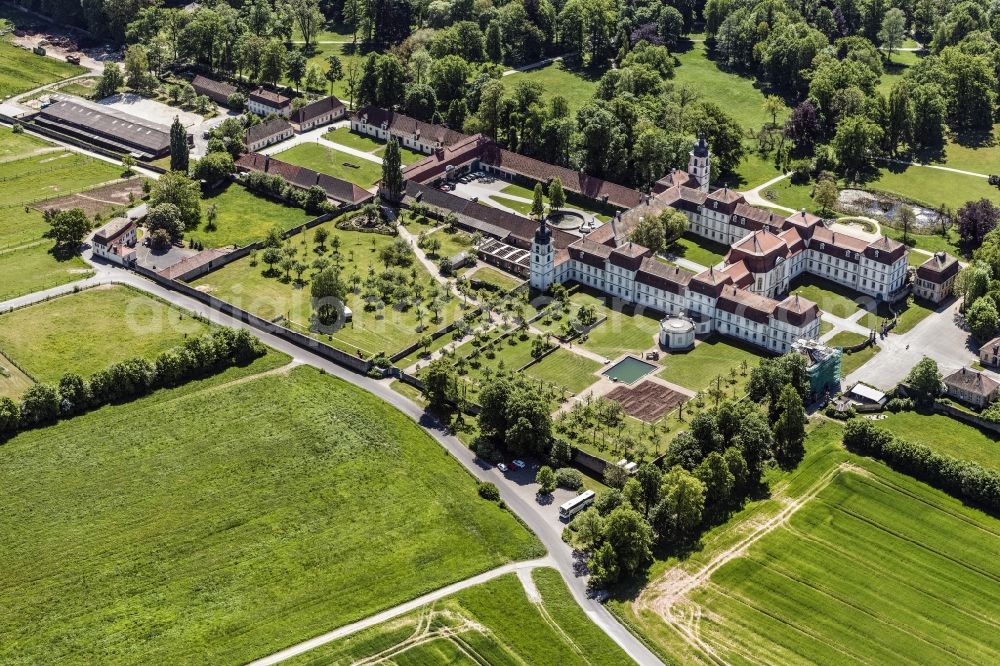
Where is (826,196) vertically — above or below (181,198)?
above

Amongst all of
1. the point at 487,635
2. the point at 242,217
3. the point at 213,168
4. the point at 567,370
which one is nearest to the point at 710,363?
the point at 567,370

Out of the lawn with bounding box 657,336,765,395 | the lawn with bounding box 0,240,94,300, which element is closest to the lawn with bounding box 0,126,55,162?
Answer: the lawn with bounding box 0,240,94,300

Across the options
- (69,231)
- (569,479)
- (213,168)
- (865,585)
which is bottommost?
(865,585)

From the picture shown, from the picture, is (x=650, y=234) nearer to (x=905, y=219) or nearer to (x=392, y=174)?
(x=905, y=219)

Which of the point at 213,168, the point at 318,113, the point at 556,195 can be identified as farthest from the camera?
the point at 318,113

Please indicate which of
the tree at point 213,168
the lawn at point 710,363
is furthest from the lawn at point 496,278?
Answer: the tree at point 213,168

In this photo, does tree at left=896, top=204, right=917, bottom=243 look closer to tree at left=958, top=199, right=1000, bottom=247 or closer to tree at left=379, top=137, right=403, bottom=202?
tree at left=958, top=199, right=1000, bottom=247

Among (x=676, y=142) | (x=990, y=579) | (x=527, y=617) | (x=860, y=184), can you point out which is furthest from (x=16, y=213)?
(x=990, y=579)
